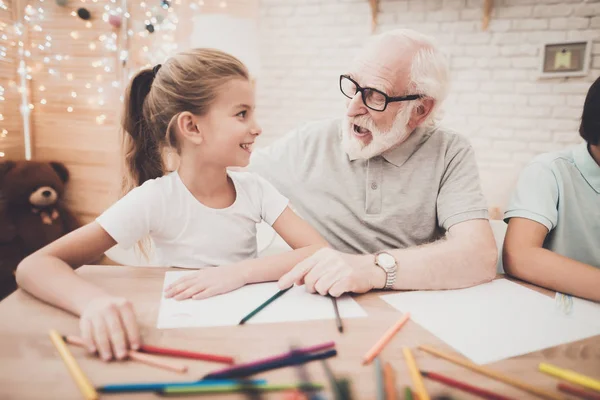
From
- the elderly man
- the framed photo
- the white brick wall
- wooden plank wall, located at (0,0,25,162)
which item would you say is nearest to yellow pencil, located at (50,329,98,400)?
the elderly man

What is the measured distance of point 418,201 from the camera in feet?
4.34

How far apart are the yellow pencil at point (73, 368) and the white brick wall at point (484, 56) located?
3.04 meters

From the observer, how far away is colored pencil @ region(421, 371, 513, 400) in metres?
0.52

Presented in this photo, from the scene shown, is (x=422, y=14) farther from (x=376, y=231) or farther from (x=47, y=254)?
(x=47, y=254)

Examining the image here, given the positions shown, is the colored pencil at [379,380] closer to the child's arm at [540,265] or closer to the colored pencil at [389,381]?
the colored pencil at [389,381]

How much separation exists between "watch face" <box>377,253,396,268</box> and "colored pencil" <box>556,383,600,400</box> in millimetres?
410

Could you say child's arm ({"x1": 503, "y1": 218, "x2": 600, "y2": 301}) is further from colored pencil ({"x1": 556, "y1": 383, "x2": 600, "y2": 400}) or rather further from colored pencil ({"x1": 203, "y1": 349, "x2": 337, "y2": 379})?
colored pencil ({"x1": 203, "y1": 349, "x2": 337, "y2": 379})

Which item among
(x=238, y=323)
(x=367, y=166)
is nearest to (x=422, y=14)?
(x=367, y=166)

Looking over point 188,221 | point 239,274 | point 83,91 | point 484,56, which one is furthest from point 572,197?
point 83,91

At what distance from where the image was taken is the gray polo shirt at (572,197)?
1.20 meters

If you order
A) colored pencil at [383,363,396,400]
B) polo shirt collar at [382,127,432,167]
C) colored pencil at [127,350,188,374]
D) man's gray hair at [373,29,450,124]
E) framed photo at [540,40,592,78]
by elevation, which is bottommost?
colored pencil at [383,363,396,400]

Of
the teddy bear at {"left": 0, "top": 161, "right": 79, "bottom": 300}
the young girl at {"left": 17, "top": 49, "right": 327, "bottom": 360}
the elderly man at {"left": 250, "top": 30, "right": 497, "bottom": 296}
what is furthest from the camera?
the teddy bear at {"left": 0, "top": 161, "right": 79, "bottom": 300}

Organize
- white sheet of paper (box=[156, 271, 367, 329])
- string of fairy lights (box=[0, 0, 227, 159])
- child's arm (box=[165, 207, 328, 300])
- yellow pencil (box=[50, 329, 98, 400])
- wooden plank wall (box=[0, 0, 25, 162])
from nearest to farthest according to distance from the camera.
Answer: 1. yellow pencil (box=[50, 329, 98, 400])
2. white sheet of paper (box=[156, 271, 367, 329])
3. child's arm (box=[165, 207, 328, 300])
4. wooden plank wall (box=[0, 0, 25, 162])
5. string of fairy lights (box=[0, 0, 227, 159])

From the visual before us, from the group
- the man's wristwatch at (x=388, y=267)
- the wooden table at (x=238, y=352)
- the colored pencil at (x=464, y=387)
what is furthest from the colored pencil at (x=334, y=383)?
the man's wristwatch at (x=388, y=267)
